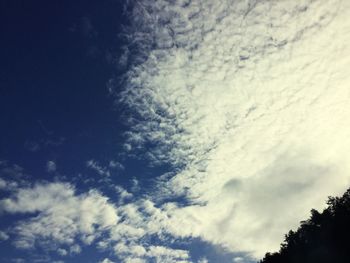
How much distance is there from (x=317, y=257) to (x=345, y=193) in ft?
45.4

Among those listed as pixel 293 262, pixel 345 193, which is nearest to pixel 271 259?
pixel 293 262

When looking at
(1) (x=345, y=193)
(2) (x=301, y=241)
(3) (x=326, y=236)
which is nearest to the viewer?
(3) (x=326, y=236)

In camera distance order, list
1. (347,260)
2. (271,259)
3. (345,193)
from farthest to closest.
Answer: (271,259), (345,193), (347,260)

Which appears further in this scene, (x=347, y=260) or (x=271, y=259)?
(x=271, y=259)

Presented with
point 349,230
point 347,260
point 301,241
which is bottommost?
point 347,260

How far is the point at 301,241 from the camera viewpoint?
249ft

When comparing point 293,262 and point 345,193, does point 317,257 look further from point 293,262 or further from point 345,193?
point 345,193

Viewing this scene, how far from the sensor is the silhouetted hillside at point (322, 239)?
6112 cm

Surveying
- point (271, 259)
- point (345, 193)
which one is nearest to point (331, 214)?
point (345, 193)

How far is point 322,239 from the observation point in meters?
66.9

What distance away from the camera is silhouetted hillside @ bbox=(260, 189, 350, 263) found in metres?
61.1

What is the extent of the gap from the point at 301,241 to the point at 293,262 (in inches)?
191

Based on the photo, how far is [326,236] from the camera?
6538cm

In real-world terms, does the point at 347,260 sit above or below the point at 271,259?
below
